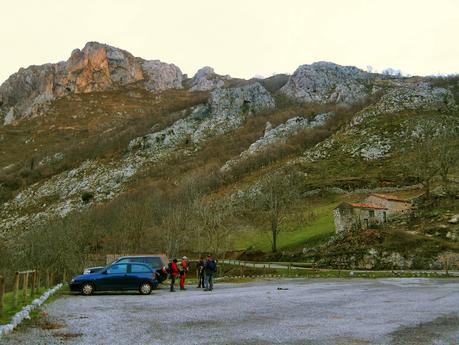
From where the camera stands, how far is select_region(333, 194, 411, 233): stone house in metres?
62.2

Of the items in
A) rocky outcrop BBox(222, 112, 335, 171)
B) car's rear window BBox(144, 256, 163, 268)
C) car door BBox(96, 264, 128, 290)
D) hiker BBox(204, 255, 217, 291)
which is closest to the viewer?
car door BBox(96, 264, 128, 290)

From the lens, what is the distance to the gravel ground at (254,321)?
11.6 meters

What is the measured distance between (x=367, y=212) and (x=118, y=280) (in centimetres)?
4721

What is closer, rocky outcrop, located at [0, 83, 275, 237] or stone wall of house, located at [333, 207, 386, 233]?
stone wall of house, located at [333, 207, 386, 233]

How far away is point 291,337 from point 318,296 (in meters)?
10.8

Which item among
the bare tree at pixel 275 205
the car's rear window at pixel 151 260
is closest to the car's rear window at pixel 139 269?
the car's rear window at pixel 151 260

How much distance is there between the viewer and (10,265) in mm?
55781

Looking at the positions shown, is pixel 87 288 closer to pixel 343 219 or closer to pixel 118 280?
pixel 118 280

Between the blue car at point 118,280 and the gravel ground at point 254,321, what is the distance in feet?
13.2

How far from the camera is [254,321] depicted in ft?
47.5

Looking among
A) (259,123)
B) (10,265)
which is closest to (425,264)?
(10,265)

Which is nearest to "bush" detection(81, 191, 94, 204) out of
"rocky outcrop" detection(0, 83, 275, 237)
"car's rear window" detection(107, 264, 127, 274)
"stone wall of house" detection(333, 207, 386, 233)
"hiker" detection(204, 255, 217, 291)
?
"rocky outcrop" detection(0, 83, 275, 237)

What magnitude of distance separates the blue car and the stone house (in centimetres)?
3565

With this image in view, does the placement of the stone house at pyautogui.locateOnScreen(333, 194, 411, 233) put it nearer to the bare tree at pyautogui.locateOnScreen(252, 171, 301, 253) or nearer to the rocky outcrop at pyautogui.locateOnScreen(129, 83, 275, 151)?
the bare tree at pyautogui.locateOnScreen(252, 171, 301, 253)
